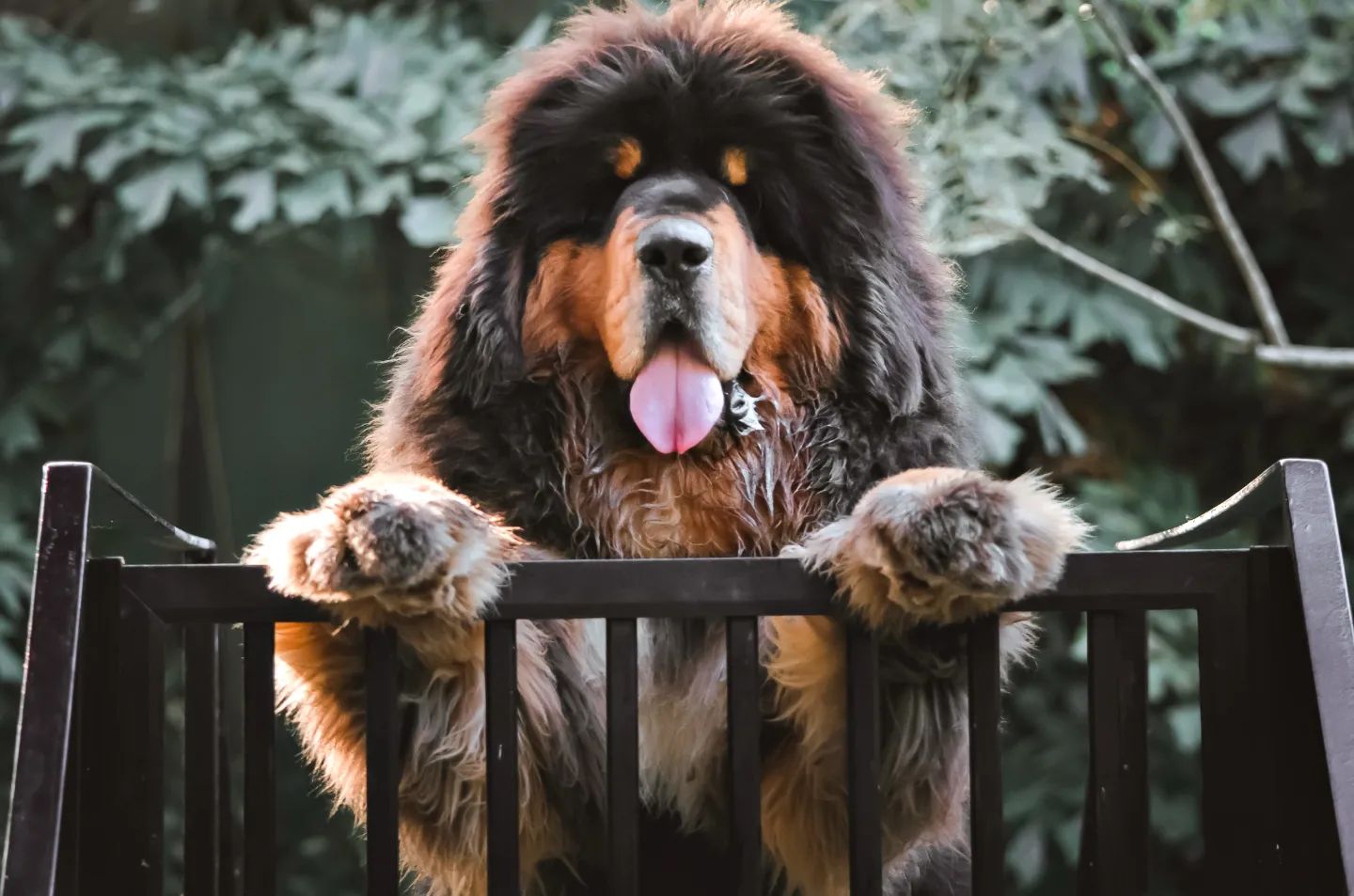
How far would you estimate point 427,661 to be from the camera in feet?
5.09

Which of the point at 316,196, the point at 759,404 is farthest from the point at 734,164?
the point at 316,196

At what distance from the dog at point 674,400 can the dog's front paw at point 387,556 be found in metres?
0.18

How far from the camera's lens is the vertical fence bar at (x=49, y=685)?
119cm

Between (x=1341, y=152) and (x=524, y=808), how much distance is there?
2619 mm

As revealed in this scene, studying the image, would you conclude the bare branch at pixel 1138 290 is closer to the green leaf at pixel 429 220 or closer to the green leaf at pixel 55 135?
the green leaf at pixel 429 220

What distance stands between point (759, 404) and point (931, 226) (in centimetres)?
125

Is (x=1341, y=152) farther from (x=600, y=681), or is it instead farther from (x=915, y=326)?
(x=600, y=681)

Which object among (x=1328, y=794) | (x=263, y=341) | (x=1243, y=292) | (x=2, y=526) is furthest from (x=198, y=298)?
(x=1328, y=794)

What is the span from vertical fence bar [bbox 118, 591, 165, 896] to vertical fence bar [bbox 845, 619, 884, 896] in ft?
2.01

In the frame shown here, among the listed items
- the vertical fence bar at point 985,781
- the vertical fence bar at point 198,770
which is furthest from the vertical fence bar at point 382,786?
the vertical fence bar at point 985,781

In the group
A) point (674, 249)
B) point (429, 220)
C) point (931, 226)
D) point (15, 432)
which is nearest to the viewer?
point (674, 249)

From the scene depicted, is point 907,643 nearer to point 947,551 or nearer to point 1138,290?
point 947,551

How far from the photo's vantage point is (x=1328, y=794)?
1266 millimetres

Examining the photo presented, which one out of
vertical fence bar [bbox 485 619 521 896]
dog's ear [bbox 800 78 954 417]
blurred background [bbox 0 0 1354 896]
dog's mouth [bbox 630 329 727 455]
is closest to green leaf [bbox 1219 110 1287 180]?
blurred background [bbox 0 0 1354 896]
